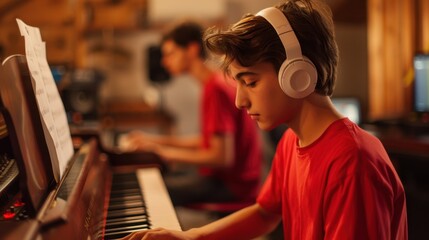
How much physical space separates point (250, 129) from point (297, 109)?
1424 mm

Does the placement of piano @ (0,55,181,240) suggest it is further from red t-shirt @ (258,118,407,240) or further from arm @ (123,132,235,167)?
arm @ (123,132,235,167)

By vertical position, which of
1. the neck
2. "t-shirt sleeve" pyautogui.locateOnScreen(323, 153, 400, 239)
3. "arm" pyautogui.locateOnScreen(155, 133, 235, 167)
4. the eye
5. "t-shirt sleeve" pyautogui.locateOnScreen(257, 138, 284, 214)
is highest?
the eye

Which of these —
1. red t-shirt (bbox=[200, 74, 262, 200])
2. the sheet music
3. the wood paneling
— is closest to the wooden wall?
the wood paneling

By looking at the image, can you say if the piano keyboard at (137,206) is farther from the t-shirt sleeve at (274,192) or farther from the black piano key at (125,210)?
the t-shirt sleeve at (274,192)

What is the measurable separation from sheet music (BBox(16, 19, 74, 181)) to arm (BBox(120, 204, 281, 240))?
341 mm

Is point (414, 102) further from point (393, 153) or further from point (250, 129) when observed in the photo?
point (250, 129)

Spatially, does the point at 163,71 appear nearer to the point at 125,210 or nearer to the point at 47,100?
the point at 125,210

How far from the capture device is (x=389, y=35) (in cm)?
376

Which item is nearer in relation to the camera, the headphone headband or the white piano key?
the headphone headband

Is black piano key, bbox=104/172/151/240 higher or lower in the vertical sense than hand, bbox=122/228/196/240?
lower

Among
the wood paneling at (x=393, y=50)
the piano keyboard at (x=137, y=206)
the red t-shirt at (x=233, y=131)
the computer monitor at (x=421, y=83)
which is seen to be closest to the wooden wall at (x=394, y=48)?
the wood paneling at (x=393, y=50)

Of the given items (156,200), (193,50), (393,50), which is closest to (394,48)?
(393,50)

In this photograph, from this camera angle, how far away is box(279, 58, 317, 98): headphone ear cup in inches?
39.9

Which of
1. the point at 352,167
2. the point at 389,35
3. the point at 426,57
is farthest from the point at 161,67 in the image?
the point at 352,167
